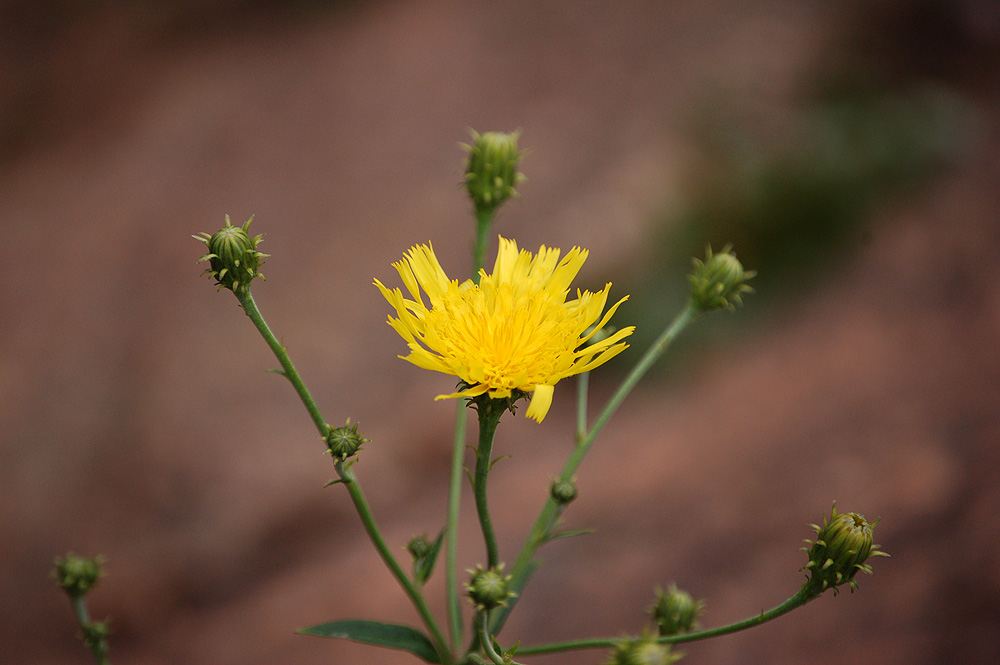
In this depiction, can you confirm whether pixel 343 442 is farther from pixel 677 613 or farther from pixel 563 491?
pixel 677 613

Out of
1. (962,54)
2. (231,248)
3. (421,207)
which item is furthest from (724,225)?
(231,248)

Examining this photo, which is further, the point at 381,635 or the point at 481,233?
the point at 481,233

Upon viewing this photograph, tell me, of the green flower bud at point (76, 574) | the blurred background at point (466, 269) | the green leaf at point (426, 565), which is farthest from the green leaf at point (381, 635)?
the blurred background at point (466, 269)

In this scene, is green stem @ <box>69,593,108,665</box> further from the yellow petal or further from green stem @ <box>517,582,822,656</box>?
the yellow petal

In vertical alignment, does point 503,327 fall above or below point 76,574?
above

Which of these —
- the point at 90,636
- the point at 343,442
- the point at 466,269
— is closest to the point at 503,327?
the point at 343,442

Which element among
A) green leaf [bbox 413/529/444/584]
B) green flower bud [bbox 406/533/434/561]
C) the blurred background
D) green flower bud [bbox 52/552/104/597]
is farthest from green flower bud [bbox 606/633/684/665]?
the blurred background
